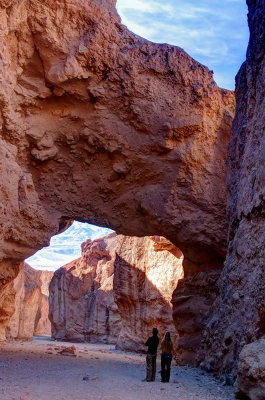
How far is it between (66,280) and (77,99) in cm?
2255

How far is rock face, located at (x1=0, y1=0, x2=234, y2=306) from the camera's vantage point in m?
10.7

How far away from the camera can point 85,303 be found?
3127cm

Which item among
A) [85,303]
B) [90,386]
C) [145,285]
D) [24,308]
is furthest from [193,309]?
[85,303]

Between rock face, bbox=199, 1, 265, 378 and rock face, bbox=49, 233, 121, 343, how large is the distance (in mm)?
20293

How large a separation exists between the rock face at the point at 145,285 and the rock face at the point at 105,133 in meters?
7.87

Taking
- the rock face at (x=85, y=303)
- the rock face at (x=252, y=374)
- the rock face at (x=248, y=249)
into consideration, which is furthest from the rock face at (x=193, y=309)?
the rock face at (x=85, y=303)

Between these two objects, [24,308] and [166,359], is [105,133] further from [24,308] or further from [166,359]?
[24,308]

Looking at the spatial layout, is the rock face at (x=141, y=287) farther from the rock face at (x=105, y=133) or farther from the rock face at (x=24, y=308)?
the rock face at (x=105, y=133)

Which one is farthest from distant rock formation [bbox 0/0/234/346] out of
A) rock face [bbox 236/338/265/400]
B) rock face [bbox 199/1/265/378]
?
rock face [bbox 236/338/265/400]

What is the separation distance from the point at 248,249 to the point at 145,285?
1348 centimetres

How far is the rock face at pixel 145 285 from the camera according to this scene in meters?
20.3

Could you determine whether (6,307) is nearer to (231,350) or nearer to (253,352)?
(231,350)

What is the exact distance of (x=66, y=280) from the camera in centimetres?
3212

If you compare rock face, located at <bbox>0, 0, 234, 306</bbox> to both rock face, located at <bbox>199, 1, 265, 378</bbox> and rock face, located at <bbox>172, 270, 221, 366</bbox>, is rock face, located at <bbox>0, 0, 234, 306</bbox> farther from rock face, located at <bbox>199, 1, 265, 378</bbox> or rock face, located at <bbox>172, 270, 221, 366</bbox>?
rock face, located at <bbox>199, 1, 265, 378</bbox>
